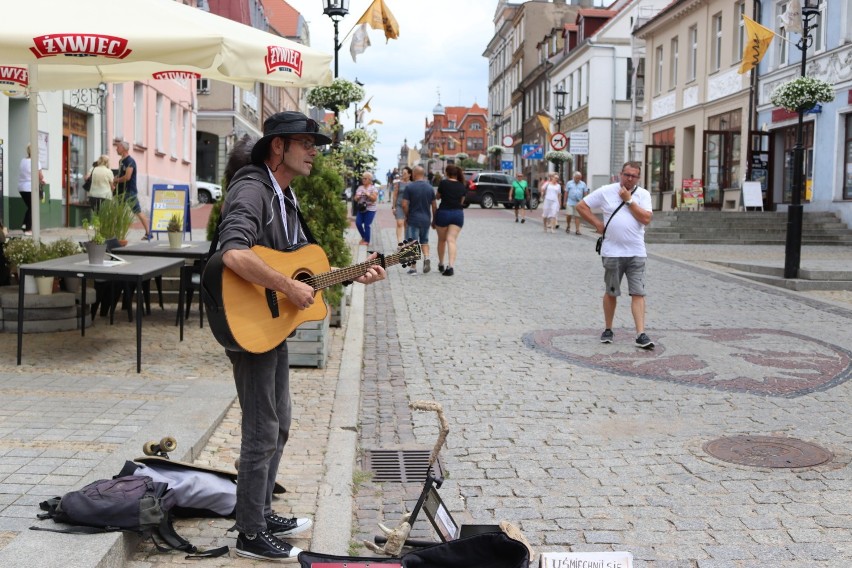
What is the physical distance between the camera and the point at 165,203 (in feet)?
45.5

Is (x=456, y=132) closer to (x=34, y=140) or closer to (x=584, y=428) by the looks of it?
(x=34, y=140)

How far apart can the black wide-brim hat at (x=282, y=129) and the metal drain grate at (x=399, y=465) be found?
81.0 inches

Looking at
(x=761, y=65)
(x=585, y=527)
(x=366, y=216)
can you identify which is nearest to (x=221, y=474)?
(x=585, y=527)

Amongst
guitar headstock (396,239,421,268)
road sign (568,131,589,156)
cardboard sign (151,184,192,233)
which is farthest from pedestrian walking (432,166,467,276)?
road sign (568,131,589,156)

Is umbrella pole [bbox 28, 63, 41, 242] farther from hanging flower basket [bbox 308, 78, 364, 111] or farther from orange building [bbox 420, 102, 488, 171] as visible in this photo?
orange building [bbox 420, 102, 488, 171]

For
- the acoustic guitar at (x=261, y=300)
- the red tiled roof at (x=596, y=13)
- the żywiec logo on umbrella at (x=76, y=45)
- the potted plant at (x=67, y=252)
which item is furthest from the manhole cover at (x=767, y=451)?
the red tiled roof at (x=596, y=13)

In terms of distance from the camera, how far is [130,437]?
5355mm

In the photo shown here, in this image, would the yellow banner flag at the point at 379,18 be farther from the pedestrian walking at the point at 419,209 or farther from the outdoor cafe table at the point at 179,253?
the outdoor cafe table at the point at 179,253

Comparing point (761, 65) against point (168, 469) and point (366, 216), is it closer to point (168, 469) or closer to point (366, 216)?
point (366, 216)

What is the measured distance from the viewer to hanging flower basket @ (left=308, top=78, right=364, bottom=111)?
71.3 ft

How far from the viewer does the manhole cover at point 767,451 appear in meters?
5.66

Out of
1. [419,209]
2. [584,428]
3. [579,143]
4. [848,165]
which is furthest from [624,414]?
[579,143]

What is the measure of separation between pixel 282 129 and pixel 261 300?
69 centimetres

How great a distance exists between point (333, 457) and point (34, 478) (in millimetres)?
1607
